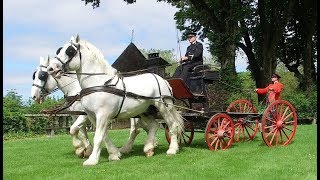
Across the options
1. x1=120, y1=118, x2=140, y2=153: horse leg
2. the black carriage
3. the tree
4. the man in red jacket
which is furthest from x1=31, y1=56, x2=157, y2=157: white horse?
the tree

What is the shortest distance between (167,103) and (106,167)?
7.71ft

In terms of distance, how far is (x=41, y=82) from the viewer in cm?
1067

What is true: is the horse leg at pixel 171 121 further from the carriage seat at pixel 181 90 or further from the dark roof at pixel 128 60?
the dark roof at pixel 128 60

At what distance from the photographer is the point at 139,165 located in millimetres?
8758

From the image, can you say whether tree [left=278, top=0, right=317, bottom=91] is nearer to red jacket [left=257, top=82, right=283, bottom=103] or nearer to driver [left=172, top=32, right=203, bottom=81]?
red jacket [left=257, top=82, right=283, bottom=103]

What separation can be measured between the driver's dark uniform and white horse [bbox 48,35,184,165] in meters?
1.00

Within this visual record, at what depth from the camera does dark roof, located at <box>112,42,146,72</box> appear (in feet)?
68.8

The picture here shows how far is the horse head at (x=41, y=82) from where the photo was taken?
10.6 m

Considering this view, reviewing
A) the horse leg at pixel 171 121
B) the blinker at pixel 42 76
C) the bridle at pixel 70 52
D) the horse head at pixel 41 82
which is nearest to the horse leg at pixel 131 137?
the horse leg at pixel 171 121

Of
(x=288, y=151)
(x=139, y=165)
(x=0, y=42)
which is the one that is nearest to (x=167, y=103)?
(x=139, y=165)

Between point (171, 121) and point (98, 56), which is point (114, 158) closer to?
point (171, 121)

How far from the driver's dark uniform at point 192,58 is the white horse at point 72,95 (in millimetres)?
1535

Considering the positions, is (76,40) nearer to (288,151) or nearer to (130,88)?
(130,88)

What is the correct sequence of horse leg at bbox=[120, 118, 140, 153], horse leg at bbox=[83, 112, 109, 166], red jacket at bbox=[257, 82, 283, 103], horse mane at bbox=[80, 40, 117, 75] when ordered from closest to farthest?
horse leg at bbox=[83, 112, 109, 166] < horse mane at bbox=[80, 40, 117, 75] < horse leg at bbox=[120, 118, 140, 153] < red jacket at bbox=[257, 82, 283, 103]
